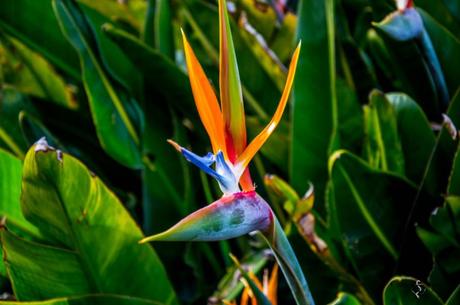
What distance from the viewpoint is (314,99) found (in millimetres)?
1320

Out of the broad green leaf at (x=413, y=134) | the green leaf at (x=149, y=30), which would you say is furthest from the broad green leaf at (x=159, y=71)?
the broad green leaf at (x=413, y=134)

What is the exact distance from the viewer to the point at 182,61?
168cm

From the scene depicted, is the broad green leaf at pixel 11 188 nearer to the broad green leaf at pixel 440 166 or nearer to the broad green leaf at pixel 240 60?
the broad green leaf at pixel 240 60

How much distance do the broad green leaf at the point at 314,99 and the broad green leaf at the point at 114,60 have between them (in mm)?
340

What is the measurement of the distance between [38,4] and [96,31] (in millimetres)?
138

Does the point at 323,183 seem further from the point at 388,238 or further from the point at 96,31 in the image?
the point at 96,31

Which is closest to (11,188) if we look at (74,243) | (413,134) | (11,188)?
(11,188)

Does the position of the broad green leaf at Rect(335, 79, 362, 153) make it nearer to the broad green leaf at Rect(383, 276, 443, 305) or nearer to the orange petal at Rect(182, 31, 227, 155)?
the broad green leaf at Rect(383, 276, 443, 305)

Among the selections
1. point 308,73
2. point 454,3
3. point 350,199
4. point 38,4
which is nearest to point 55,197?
point 350,199

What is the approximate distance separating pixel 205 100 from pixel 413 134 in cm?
56

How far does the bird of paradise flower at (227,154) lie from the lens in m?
0.67

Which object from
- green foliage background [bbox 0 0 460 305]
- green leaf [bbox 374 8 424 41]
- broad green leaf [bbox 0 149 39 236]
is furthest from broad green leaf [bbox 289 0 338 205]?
broad green leaf [bbox 0 149 39 236]

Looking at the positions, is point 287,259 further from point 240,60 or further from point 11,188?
point 240,60

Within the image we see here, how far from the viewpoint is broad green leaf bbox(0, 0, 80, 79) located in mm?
1538
